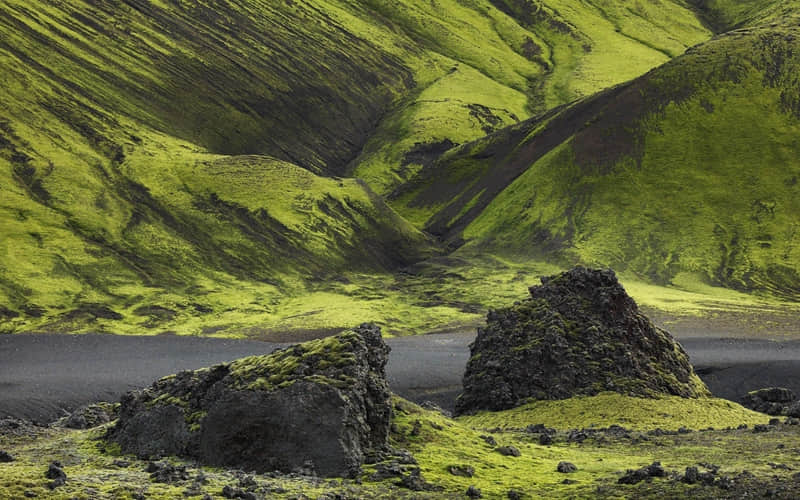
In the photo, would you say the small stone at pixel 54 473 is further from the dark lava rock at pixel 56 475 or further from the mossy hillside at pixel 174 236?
the mossy hillside at pixel 174 236

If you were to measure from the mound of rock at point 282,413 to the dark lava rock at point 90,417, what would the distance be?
7845 millimetres

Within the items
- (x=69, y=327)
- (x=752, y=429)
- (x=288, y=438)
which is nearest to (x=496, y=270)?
(x=69, y=327)

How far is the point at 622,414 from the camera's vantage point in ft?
110

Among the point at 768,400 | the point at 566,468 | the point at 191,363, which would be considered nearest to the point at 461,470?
the point at 566,468

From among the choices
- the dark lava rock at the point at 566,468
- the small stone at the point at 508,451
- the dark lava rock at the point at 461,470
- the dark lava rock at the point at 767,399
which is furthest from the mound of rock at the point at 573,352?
the dark lava rock at the point at 461,470

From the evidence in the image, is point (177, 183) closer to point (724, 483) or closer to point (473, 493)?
point (473, 493)

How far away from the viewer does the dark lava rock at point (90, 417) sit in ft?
99.9

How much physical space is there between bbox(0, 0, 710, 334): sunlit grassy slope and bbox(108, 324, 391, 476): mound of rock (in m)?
59.4

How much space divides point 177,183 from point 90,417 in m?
85.4

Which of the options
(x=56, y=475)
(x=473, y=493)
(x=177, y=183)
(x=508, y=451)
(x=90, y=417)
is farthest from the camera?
(x=177, y=183)

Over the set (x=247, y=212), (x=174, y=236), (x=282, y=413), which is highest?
(x=247, y=212)

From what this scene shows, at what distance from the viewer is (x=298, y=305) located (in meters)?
93.2

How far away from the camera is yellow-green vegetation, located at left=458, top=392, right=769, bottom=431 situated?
32812 mm

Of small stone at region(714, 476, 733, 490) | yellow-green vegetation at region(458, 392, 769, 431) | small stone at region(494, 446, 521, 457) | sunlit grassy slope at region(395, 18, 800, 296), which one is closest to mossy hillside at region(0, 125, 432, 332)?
sunlit grassy slope at region(395, 18, 800, 296)
